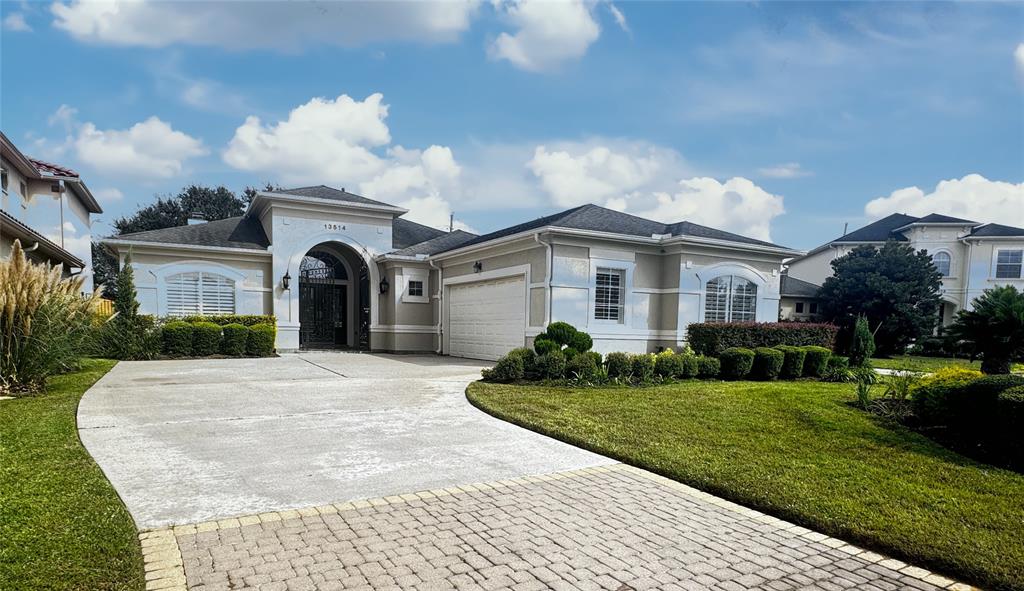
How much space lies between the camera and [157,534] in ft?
10.2

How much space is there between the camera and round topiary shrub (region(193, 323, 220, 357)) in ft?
46.6

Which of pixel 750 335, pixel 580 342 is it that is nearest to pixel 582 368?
pixel 580 342

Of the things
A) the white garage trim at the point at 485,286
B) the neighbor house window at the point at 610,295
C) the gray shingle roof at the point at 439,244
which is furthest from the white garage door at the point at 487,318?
the neighbor house window at the point at 610,295

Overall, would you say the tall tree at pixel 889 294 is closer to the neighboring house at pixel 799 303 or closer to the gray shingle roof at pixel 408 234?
the neighboring house at pixel 799 303

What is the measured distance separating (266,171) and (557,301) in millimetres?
36514

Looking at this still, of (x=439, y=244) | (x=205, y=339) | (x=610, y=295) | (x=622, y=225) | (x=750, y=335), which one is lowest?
(x=205, y=339)

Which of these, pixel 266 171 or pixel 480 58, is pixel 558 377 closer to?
pixel 480 58

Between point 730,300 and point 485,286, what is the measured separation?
7.02 metres

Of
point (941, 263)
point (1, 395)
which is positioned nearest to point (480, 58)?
point (1, 395)

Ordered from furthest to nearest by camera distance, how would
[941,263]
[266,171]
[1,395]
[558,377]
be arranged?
[266,171] < [941,263] < [558,377] < [1,395]

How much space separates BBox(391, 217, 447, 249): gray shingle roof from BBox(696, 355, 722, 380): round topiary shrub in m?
11.5

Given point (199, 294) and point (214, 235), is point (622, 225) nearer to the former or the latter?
point (214, 235)

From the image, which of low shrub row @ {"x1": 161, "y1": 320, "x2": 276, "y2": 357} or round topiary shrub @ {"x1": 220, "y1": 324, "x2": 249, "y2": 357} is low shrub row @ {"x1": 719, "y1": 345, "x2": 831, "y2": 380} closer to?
low shrub row @ {"x1": 161, "y1": 320, "x2": 276, "y2": 357}

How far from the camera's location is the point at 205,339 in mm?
14297
